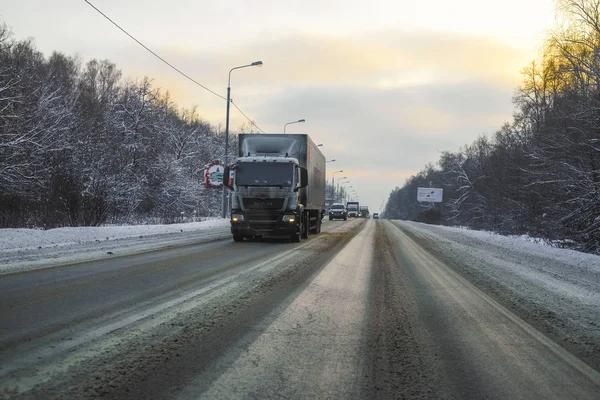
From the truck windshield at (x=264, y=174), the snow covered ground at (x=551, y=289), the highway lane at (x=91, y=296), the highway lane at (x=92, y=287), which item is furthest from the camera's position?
the truck windshield at (x=264, y=174)

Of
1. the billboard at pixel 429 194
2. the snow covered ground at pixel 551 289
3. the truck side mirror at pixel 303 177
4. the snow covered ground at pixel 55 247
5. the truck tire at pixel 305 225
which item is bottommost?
the snow covered ground at pixel 551 289

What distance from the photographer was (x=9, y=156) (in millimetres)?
21297

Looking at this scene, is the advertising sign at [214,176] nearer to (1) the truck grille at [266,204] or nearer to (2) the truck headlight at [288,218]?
(1) the truck grille at [266,204]

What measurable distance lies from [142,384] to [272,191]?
13.2 metres

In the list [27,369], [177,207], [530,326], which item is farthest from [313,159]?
[177,207]

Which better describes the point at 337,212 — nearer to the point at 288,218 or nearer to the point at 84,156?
the point at 84,156

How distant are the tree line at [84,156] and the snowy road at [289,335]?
550 inches

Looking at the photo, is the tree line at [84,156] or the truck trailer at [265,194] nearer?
the truck trailer at [265,194]

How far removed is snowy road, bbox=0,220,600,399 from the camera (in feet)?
10.7

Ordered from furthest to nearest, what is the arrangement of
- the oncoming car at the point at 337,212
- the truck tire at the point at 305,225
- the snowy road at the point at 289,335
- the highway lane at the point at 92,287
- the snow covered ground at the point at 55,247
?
the oncoming car at the point at 337,212 < the truck tire at the point at 305,225 < the snow covered ground at the point at 55,247 < the highway lane at the point at 92,287 < the snowy road at the point at 289,335

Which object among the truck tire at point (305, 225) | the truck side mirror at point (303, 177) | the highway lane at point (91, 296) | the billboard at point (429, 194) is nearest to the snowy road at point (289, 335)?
the highway lane at point (91, 296)

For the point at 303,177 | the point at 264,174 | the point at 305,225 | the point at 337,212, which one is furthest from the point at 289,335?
the point at 337,212

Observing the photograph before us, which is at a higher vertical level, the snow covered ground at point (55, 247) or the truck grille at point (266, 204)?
the truck grille at point (266, 204)

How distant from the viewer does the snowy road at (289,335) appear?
3.26 metres
